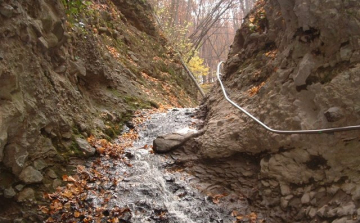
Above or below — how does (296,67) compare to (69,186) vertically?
above

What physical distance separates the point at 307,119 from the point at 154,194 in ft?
9.51

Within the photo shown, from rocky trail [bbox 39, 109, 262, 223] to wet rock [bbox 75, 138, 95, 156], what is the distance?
170mm

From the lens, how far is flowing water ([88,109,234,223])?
4.61m

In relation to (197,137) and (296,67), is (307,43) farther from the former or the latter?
(197,137)

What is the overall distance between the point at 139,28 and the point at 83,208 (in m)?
12.4

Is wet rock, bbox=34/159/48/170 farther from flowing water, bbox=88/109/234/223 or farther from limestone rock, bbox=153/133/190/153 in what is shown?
limestone rock, bbox=153/133/190/153

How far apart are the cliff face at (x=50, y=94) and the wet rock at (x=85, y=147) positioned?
2 centimetres

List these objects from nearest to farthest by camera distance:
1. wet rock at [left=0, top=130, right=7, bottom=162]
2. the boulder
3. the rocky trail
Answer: wet rock at [left=0, top=130, right=7, bottom=162] < the rocky trail < the boulder

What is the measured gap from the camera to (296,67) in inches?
187

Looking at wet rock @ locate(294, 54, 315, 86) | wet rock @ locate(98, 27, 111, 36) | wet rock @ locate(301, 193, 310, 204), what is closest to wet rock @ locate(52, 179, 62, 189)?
wet rock @ locate(301, 193, 310, 204)

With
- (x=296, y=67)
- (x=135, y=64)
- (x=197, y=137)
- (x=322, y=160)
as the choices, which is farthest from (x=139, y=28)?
(x=322, y=160)

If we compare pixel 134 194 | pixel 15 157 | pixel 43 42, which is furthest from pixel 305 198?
pixel 43 42

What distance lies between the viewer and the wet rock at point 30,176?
4.21 metres

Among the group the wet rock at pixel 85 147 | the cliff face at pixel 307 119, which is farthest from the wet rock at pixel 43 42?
the cliff face at pixel 307 119
